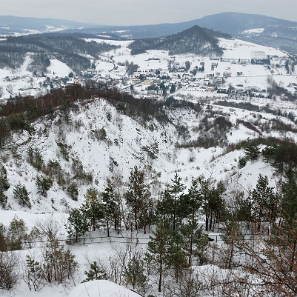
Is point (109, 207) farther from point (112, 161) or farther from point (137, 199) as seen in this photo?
point (112, 161)

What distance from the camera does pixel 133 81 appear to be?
162 metres

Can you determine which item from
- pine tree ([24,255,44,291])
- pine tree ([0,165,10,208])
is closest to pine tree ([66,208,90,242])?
pine tree ([24,255,44,291])

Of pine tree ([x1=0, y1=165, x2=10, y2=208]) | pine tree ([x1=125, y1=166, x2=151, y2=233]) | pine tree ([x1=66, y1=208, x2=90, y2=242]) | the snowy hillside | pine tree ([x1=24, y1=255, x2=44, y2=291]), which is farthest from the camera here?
pine tree ([x1=0, y1=165, x2=10, y2=208])

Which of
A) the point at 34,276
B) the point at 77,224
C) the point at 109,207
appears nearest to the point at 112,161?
the point at 109,207

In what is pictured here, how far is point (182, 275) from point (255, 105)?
439 ft

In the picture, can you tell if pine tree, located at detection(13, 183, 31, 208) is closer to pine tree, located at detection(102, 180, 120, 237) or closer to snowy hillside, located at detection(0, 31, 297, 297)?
snowy hillside, located at detection(0, 31, 297, 297)

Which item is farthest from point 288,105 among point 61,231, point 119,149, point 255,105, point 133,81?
point 61,231

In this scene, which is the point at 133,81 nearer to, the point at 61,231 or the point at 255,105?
the point at 255,105

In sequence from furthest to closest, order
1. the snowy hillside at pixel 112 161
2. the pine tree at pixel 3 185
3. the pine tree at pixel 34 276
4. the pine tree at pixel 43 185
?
the pine tree at pixel 43 185 → the pine tree at pixel 3 185 → the snowy hillside at pixel 112 161 → the pine tree at pixel 34 276

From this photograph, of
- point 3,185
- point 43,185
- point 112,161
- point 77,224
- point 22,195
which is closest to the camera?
point 77,224

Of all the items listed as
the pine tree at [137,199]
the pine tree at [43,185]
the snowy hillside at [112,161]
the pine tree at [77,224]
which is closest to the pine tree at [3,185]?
the snowy hillside at [112,161]

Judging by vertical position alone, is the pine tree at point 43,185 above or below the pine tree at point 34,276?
below

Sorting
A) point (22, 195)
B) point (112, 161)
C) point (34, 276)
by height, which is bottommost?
point (112, 161)

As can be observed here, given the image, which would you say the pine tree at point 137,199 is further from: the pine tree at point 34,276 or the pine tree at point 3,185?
the pine tree at point 3,185
